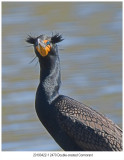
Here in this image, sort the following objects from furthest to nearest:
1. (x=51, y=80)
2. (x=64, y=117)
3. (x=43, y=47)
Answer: (x=51, y=80), (x=64, y=117), (x=43, y=47)

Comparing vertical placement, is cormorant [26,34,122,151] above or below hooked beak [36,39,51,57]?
below

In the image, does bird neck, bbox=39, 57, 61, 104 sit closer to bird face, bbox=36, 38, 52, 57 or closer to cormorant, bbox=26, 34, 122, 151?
cormorant, bbox=26, 34, 122, 151

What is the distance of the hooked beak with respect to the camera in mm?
9891

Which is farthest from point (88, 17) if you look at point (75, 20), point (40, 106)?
point (40, 106)

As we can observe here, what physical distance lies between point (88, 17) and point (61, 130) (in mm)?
8392

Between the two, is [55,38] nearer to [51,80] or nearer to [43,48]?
[43,48]

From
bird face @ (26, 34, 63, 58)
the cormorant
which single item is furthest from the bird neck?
bird face @ (26, 34, 63, 58)

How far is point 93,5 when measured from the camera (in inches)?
736

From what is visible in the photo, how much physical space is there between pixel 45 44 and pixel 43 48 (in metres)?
0.05

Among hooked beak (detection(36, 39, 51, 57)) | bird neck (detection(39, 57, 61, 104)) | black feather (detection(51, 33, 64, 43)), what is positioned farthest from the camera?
bird neck (detection(39, 57, 61, 104))

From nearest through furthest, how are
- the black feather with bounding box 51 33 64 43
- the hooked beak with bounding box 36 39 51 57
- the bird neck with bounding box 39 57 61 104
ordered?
the hooked beak with bounding box 36 39 51 57 < the black feather with bounding box 51 33 64 43 < the bird neck with bounding box 39 57 61 104

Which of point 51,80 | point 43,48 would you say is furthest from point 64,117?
point 43,48

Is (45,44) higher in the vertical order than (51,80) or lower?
higher

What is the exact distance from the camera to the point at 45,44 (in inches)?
391
